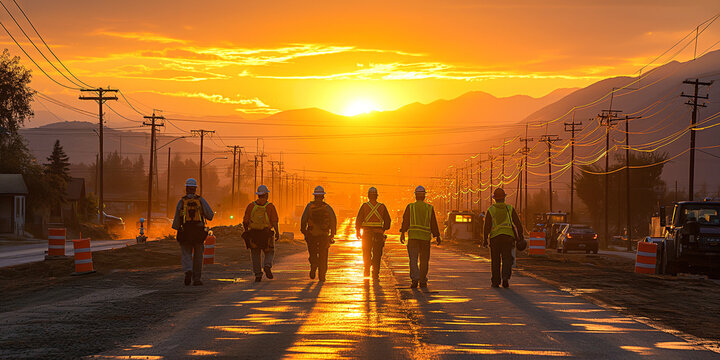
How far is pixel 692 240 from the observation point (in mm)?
24406

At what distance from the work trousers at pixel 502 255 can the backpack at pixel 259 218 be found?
4983mm

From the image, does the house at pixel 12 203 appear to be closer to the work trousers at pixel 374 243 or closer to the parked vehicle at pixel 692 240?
the work trousers at pixel 374 243

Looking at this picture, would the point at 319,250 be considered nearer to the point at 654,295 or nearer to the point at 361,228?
the point at 361,228

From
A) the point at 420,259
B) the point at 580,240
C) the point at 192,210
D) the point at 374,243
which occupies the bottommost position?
the point at 580,240

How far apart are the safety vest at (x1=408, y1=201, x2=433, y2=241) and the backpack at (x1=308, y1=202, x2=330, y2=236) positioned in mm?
2008

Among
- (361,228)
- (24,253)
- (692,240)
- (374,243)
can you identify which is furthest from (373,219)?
(24,253)

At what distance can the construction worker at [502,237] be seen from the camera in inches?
719

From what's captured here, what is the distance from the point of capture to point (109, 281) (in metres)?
20.6

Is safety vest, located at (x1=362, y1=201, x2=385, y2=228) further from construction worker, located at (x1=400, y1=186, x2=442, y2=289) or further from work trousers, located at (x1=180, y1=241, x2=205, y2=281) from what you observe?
work trousers, located at (x1=180, y1=241, x2=205, y2=281)

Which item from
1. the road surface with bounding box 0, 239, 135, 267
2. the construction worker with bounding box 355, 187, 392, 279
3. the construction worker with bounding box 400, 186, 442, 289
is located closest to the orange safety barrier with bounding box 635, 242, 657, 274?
the construction worker with bounding box 355, 187, 392, 279

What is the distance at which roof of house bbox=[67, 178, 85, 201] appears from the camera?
88706 mm

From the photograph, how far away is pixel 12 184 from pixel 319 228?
5280cm

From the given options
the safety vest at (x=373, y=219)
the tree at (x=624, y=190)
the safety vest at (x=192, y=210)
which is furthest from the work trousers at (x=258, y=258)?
the tree at (x=624, y=190)

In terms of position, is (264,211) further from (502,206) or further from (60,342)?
(60,342)
